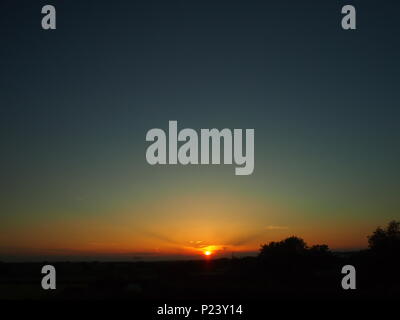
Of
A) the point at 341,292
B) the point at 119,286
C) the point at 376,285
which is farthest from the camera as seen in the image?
the point at 119,286
